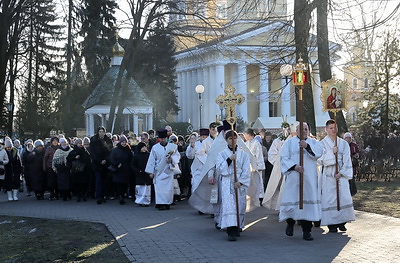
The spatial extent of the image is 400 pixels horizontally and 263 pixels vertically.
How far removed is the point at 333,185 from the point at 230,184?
6.03 ft

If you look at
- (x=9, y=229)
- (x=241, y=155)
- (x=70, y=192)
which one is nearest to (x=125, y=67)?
(x=70, y=192)

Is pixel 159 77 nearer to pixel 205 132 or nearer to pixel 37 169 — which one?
pixel 37 169

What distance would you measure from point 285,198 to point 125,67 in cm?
1818

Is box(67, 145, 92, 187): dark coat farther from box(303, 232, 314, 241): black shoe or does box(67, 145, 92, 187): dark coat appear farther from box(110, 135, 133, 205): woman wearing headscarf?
box(303, 232, 314, 241): black shoe

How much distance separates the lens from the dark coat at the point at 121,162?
651 inches

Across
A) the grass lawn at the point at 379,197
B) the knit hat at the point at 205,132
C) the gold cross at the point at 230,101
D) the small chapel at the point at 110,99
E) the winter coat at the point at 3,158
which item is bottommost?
the grass lawn at the point at 379,197

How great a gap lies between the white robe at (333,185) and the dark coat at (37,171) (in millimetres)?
10057

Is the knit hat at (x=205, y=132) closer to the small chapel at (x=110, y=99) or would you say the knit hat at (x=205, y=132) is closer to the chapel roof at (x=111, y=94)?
the small chapel at (x=110, y=99)

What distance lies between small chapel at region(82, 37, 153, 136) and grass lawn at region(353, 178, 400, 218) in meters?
13.4

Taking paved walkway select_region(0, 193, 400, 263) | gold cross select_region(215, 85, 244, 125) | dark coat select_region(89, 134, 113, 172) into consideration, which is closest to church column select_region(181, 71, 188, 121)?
dark coat select_region(89, 134, 113, 172)

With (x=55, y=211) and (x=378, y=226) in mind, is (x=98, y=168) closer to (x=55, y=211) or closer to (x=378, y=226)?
(x=55, y=211)

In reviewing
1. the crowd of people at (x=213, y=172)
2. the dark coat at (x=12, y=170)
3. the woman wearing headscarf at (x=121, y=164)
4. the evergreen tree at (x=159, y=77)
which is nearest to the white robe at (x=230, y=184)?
the crowd of people at (x=213, y=172)

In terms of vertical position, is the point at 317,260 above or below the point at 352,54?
below

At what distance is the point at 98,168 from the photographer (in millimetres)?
16891
